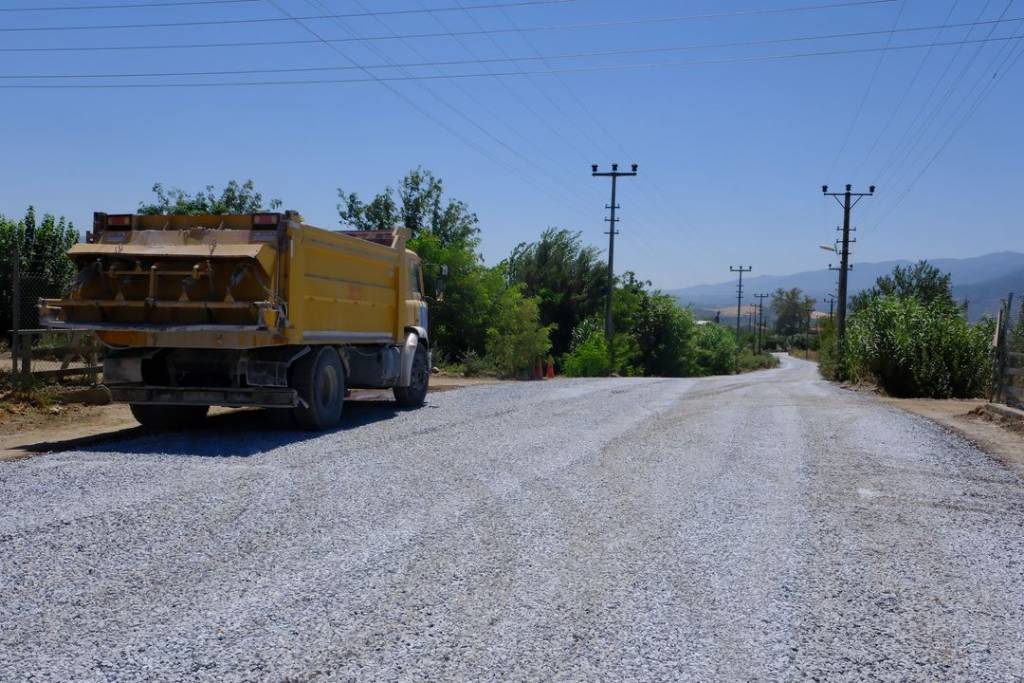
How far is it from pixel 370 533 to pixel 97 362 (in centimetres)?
1152

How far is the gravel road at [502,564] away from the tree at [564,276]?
149ft

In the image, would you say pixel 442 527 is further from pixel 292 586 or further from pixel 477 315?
pixel 477 315

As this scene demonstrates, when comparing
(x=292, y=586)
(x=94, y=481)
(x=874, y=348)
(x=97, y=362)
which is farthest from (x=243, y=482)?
(x=874, y=348)

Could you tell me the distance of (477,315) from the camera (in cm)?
3338

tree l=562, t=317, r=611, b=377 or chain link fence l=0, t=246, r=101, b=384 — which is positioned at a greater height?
chain link fence l=0, t=246, r=101, b=384

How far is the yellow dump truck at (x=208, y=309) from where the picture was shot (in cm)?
1110

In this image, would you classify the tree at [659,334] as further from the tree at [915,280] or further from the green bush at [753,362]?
the green bush at [753,362]

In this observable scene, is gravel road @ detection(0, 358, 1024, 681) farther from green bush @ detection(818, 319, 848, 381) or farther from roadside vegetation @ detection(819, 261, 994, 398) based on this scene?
green bush @ detection(818, 319, 848, 381)

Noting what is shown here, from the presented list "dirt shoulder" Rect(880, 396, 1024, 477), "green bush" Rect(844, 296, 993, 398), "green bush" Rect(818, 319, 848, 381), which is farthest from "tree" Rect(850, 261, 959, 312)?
"dirt shoulder" Rect(880, 396, 1024, 477)

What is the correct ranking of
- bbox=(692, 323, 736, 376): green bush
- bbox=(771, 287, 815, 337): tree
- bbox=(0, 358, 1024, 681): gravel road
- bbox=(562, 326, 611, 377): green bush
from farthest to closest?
bbox=(771, 287, 815, 337): tree → bbox=(692, 323, 736, 376): green bush → bbox=(562, 326, 611, 377): green bush → bbox=(0, 358, 1024, 681): gravel road

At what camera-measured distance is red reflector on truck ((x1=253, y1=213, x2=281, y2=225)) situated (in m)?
11.4

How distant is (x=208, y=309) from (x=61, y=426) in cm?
366

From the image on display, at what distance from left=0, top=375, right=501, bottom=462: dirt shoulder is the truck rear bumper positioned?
0.56 metres

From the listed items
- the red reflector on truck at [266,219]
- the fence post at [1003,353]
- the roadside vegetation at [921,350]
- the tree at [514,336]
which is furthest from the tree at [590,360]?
the red reflector on truck at [266,219]
